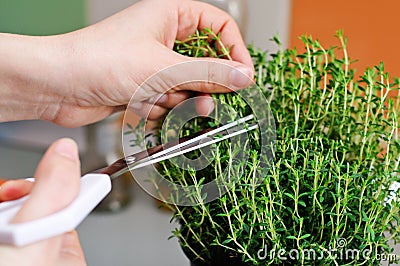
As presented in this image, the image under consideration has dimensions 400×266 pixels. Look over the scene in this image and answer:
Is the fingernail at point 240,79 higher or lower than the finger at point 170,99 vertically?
higher

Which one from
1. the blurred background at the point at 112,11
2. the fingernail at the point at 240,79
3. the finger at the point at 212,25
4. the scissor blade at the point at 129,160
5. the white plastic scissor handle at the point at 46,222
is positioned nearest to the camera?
the white plastic scissor handle at the point at 46,222

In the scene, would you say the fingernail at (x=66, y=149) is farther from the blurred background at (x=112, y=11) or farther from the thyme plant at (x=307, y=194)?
the blurred background at (x=112, y=11)

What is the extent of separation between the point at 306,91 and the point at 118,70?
0.26 m

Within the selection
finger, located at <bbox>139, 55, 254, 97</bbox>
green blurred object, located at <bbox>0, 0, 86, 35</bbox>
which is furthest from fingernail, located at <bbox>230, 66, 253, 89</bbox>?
green blurred object, located at <bbox>0, 0, 86, 35</bbox>

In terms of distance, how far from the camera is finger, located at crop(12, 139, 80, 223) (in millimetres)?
460

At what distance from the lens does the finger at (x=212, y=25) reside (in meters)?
0.90

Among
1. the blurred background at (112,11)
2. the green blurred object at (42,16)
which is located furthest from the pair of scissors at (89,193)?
the green blurred object at (42,16)

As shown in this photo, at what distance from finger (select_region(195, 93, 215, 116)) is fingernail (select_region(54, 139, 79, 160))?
0.28 metres

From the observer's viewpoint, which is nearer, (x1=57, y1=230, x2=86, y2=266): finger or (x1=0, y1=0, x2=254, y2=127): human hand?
(x1=57, y1=230, x2=86, y2=266): finger

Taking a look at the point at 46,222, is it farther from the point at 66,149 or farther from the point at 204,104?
the point at 204,104

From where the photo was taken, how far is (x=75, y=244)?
25.1 inches

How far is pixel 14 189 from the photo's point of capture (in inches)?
25.9

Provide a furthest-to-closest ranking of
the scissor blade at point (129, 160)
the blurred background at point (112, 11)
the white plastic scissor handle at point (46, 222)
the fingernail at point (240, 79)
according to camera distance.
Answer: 1. the blurred background at point (112, 11)
2. the fingernail at point (240, 79)
3. the scissor blade at point (129, 160)
4. the white plastic scissor handle at point (46, 222)

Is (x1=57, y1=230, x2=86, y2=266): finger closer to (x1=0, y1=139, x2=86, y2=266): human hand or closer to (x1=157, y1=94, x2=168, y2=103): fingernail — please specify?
(x1=0, y1=139, x2=86, y2=266): human hand
